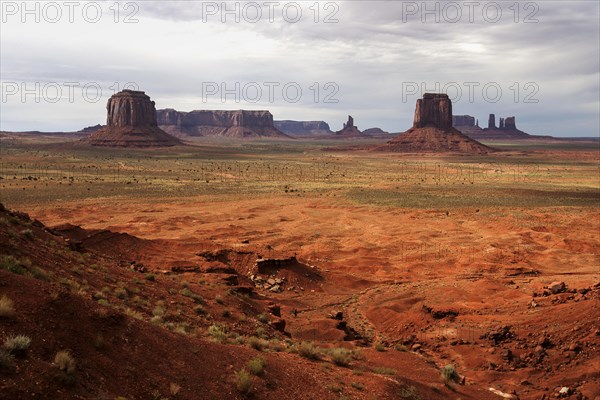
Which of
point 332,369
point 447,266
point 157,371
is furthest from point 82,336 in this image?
point 447,266

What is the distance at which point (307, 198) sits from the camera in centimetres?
4966

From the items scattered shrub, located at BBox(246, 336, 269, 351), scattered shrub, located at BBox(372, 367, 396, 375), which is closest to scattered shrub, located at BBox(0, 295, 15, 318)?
scattered shrub, located at BBox(246, 336, 269, 351)

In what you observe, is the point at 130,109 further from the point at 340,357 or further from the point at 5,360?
the point at 5,360

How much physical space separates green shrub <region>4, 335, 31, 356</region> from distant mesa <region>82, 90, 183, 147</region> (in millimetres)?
156231

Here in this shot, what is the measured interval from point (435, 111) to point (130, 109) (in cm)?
11257

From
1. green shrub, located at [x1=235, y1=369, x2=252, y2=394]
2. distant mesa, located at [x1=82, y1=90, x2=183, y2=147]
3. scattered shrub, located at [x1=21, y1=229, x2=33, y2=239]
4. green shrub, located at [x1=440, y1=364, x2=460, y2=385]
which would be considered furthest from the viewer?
distant mesa, located at [x1=82, y1=90, x2=183, y2=147]

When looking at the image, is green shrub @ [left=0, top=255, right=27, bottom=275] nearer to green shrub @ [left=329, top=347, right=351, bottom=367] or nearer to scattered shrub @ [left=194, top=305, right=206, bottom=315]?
scattered shrub @ [left=194, top=305, right=206, bottom=315]

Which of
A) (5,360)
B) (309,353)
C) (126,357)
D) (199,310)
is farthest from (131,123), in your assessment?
(5,360)

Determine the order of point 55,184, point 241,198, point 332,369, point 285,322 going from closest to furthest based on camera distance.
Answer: point 332,369 < point 285,322 < point 241,198 < point 55,184

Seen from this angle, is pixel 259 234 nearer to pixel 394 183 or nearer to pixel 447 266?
pixel 447 266

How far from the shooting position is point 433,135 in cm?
17075

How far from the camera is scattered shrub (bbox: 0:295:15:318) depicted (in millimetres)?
6863

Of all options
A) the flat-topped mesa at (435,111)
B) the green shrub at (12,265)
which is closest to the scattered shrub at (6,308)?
the green shrub at (12,265)

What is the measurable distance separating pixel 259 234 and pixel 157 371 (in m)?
24.5
